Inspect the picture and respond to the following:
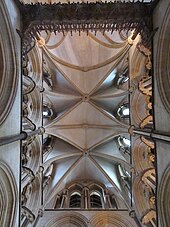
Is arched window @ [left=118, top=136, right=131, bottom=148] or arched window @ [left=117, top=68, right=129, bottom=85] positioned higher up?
arched window @ [left=117, top=68, right=129, bottom=85]

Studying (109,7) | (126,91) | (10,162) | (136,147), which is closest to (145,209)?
(136,147)

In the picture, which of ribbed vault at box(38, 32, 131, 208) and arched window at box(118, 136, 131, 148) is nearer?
ribbed vault at box(38, 32, 131, 208)

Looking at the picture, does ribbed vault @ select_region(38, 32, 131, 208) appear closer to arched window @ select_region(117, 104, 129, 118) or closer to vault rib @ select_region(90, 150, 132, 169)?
vault rib @ select_region(90, 150, 132, 169)

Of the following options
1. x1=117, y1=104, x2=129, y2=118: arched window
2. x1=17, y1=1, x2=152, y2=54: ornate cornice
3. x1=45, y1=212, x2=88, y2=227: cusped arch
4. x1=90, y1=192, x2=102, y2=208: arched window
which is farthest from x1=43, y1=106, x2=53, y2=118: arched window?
x1=17, y1=1, x2=152, y2=54: ornate cornice

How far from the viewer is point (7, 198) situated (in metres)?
9.70

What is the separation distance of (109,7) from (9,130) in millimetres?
4405

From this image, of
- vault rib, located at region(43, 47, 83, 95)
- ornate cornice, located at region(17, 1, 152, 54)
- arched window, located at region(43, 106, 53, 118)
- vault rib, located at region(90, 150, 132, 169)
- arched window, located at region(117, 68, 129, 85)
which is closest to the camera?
ornate cornice, located at region(17, 1, 152, 54)

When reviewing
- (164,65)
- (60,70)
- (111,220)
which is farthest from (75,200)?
(164,65)

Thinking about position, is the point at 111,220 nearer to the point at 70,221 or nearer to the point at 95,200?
the point at 70,221

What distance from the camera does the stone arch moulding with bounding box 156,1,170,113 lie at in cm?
911

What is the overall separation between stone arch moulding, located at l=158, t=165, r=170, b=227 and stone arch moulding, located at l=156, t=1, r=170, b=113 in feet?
6.27

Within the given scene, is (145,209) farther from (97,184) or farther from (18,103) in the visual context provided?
(18,103)

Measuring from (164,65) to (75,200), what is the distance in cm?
927

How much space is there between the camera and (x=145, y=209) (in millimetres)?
13586
